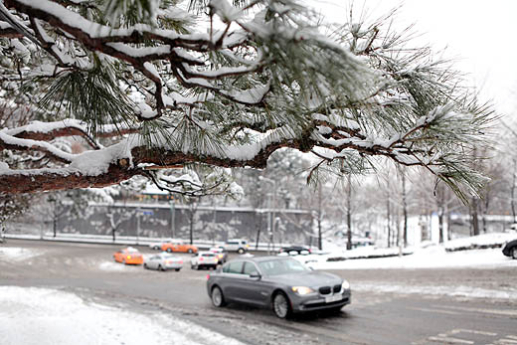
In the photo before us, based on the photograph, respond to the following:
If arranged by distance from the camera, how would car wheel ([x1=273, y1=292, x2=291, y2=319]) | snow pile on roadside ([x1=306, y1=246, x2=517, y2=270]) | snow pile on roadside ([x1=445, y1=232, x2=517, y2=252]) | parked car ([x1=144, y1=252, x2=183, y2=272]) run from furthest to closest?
parked car ([x1=144, y1=252, x2=183, y2=272]) → snow pile on roadside ([x1=445, y1=232, x2=517, y2=252]) → snow pile on roadside ([x1=306, y1=246, x2=517, y2=270]) → car wheel ([x1=273, y1=292, x2=291, y2=319])

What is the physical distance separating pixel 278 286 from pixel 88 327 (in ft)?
13.4

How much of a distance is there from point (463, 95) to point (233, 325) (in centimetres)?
692

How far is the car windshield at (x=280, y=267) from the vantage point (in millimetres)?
10344

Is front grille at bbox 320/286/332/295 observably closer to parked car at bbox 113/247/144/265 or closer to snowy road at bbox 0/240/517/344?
snowy road at bbox 0/240/517/344

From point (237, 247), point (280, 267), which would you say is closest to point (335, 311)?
point (280, 267)

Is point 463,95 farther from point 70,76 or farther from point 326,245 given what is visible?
point 326,245

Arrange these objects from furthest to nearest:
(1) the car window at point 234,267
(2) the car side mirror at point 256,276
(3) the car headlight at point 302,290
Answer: (1) the car window at point 234,267 → (2) the car side mirror at point 256,276 → (3) the car headlight at point 302,290

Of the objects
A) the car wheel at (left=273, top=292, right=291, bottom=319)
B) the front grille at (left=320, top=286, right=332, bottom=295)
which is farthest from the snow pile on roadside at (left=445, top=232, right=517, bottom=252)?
the car wheel at (left=273, top=292, right=291, bottom=319)

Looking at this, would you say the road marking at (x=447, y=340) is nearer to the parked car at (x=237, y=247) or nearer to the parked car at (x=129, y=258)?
the parked car at (x=129, y=258)

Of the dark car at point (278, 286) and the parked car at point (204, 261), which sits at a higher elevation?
the dark car at point (278, 286)

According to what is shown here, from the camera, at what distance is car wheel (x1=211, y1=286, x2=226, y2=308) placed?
37.1ft

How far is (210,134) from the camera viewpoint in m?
3.72

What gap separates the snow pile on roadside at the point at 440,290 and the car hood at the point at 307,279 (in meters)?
3.98

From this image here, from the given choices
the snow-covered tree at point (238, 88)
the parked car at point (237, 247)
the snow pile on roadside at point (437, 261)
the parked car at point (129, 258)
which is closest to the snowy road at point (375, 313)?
the snow pile on roadside at point (437, 261)
